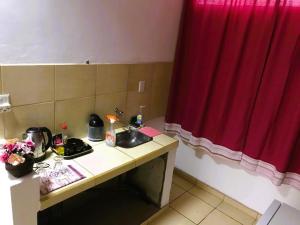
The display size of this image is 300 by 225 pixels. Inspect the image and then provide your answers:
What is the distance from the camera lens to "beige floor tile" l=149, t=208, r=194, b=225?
76.9 inches

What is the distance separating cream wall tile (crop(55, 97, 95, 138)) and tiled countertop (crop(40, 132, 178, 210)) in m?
0.10

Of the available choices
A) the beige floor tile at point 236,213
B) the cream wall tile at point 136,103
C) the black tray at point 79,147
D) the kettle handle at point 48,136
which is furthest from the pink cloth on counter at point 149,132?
the beige floor tile at point 236,213

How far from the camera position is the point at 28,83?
4.54 ft

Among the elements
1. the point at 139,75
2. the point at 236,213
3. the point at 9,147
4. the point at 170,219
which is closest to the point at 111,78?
the point at 139,75

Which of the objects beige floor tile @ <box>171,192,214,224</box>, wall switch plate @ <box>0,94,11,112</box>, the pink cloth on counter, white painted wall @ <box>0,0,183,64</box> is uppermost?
white painted wall @ <box>0,0,183,64</box>

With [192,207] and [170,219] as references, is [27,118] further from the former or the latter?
[192,207]

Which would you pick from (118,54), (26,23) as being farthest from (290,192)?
(26,23)

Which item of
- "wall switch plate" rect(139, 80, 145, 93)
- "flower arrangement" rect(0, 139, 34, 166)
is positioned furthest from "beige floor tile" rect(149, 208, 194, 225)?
"flower arrangement" rect(0, 139, 34, 166)

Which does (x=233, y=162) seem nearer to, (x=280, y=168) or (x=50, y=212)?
(x=280, y=168)

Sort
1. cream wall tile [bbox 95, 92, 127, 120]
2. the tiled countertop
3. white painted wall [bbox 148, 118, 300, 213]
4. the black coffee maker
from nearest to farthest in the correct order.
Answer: the tiled countertop, the black coffee maker, cream wall tile [bbox 95, 92, 127, 120], white painted wall [bbox 148, 118, 300, 213]

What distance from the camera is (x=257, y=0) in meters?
1.75

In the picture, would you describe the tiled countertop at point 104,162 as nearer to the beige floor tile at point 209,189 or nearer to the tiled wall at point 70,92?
the tiled wall at point 70,92

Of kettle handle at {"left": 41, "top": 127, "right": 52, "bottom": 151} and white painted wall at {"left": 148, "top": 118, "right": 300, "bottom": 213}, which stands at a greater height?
kettle handle at {"left": 41, "top": 127, "right": 52, "bottom": 151}

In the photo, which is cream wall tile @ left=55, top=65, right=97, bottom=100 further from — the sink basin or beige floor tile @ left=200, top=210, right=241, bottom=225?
beige floor tile @ left=200, top=210, right=241, bottom=225
